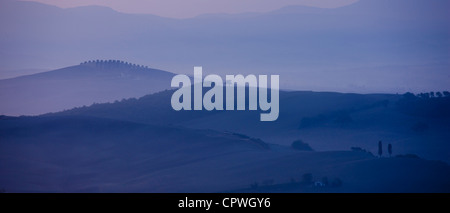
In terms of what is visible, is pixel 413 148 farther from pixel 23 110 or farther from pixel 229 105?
pixel 23 110

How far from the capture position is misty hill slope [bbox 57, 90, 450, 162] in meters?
15.4

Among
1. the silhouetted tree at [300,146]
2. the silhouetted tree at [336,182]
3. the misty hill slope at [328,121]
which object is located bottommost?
the silhouetted tree at [336,182]

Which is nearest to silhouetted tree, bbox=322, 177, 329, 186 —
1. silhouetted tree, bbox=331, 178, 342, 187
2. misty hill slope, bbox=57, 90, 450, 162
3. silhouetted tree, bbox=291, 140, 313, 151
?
silhouetted tree, bbox=331, 178, 342, 187

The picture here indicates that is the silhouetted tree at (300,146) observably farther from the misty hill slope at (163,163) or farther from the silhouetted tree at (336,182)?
the silhouetted tree at (336,182)

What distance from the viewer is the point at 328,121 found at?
18281mm

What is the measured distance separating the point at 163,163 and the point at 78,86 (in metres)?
4.08

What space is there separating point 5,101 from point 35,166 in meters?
1.50

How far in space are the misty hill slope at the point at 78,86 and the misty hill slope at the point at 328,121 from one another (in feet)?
1.67

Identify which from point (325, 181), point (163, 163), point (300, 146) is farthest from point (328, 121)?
point (325, 181)

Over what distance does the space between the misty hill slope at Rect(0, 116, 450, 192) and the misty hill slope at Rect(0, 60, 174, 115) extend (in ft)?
2.42

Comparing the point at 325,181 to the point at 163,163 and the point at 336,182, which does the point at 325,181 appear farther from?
the point at 163,163

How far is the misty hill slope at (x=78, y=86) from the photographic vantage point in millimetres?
13719

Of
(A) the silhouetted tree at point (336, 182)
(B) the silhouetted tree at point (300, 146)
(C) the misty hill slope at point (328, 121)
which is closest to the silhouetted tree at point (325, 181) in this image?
(A) the silhouetted tree at point (336, 182)
